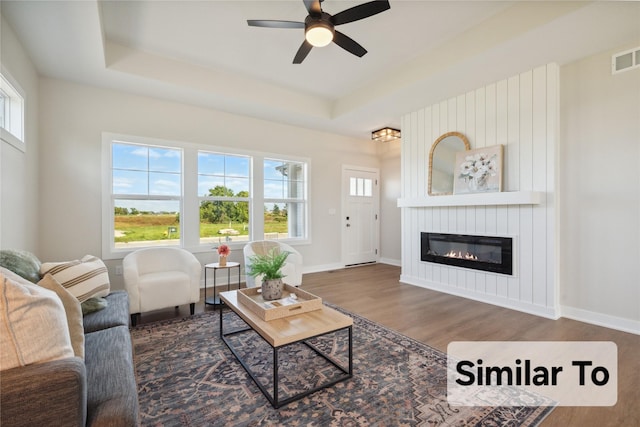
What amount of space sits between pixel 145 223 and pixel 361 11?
147 inches

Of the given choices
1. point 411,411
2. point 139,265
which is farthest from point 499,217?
point 139,265

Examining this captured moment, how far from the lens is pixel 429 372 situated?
2.08 metres

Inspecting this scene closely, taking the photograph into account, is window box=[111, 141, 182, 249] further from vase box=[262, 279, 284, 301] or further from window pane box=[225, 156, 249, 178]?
vase box=[262, 279, 284, 301]

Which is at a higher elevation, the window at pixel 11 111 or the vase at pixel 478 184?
the window at pixel 11 111

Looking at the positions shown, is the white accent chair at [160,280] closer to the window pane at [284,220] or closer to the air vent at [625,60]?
the window pane at [284,220]

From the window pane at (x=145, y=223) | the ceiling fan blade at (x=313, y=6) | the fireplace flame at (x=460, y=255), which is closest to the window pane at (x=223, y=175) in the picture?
the window pane at (x=145, y=223)

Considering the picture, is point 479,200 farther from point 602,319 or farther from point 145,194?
point 145,194

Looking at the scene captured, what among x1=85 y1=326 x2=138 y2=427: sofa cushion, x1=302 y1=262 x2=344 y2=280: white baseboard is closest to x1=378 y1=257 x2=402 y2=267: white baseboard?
x1=302 y1=262 x2=344 y2=280: white baseboard

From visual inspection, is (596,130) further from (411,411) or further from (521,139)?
(411,411)

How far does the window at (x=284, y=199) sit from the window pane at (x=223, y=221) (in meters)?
0.39

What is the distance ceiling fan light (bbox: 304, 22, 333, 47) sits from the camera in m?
2.36

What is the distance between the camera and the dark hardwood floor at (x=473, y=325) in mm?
1704

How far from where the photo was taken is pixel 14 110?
9.25 feet

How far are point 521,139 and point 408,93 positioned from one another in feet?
4.85
